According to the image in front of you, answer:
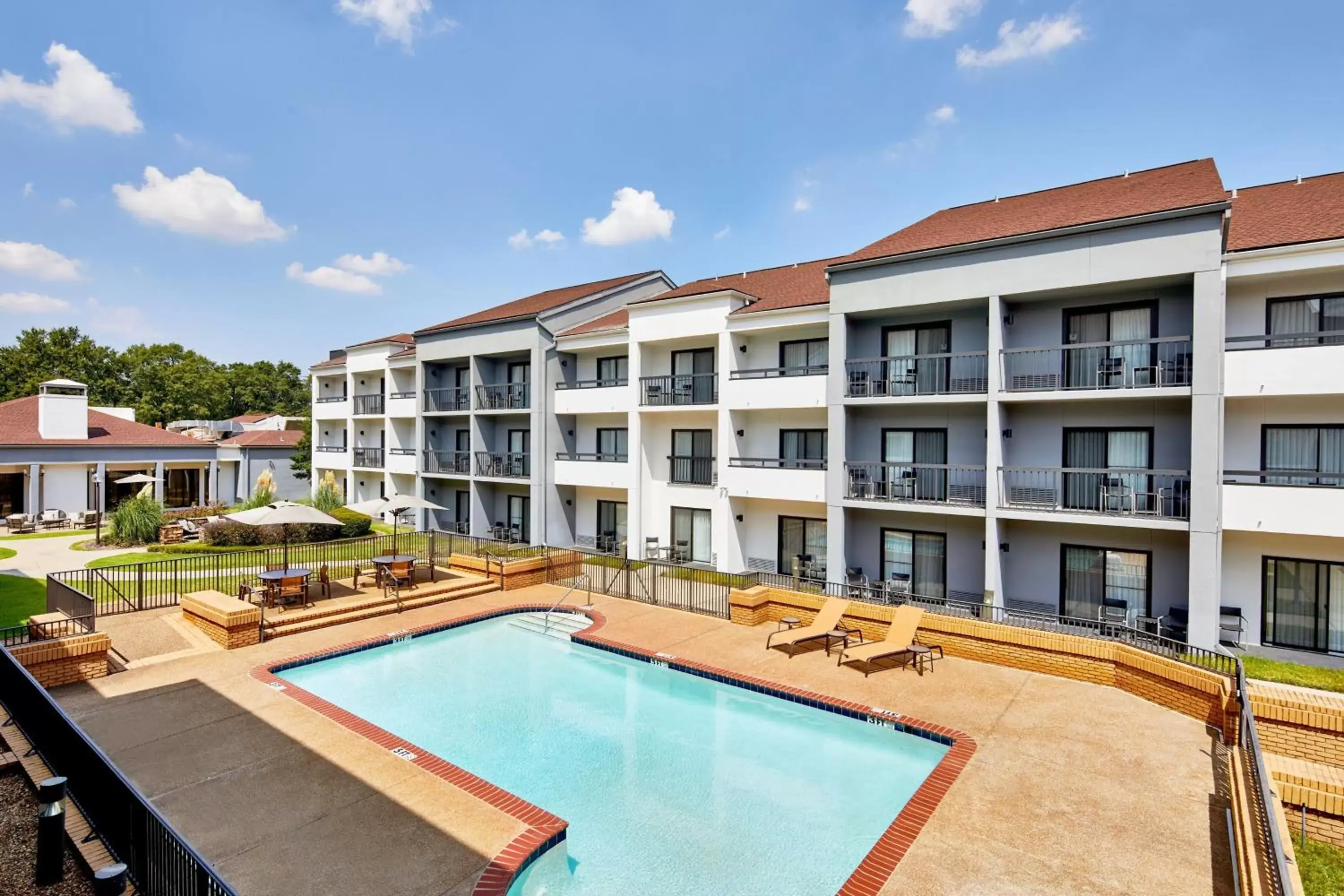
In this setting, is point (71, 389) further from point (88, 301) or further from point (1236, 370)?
point (1236, 370)

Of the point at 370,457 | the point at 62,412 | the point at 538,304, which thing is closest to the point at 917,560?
the point at 538,304

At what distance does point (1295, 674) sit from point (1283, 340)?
7064 mm

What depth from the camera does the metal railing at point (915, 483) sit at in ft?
56.4

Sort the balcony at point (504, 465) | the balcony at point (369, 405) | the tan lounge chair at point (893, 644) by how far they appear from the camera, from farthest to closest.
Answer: the balcony at point (369, 405)
the balcony at point (504, 465)
the tan lounge chair at point (893, 644)

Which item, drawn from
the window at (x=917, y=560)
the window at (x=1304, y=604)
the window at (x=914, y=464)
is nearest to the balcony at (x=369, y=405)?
the window at (x=914, y=464)

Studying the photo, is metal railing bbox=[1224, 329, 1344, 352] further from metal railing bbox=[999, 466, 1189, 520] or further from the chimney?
the chimney

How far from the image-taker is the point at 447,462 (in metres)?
30.5

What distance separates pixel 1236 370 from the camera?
45.1ft

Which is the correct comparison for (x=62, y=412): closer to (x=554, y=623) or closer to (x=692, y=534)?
(x=554, y=623)

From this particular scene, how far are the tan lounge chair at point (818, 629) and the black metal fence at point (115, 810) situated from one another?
10.3 m

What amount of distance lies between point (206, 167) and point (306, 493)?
2470cm

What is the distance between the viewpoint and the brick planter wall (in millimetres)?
10695

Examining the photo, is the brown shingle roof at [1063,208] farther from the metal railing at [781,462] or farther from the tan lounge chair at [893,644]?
the tan lounge chair at [893,644]

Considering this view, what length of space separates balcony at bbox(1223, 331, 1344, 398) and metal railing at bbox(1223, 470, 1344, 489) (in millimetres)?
1670
